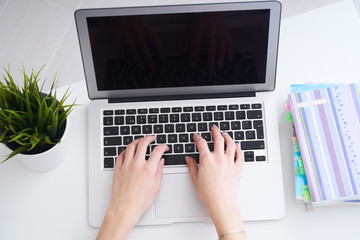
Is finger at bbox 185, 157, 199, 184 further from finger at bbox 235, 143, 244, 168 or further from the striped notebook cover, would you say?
the striped notebook cover

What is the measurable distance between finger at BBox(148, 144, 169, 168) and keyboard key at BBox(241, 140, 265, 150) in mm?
174

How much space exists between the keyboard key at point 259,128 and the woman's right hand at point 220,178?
0.18ft

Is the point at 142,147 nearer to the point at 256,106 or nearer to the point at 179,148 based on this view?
the point at 179,148

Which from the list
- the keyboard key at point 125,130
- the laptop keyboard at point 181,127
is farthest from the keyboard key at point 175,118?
the keyboard key at point 125,130

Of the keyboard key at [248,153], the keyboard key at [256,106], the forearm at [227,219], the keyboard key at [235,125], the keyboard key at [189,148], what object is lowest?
the forearm at [227,219]

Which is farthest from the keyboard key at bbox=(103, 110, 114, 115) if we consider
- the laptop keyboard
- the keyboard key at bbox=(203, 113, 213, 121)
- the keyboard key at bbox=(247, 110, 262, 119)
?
the keyboard key at bbox=(247, 110, 262, 119)

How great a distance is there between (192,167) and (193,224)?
0.12m

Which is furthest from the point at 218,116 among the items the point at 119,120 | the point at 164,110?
the point at 119,120

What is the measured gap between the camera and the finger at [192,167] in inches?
28.2

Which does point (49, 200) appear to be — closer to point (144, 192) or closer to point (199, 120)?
point (144, 192)

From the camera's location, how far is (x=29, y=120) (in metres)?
0.64

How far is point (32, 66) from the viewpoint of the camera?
2.96 feet

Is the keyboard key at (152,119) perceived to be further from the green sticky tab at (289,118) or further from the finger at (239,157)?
the green sticky tab at (289,118)

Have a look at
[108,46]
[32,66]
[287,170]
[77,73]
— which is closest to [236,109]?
[287,170]
